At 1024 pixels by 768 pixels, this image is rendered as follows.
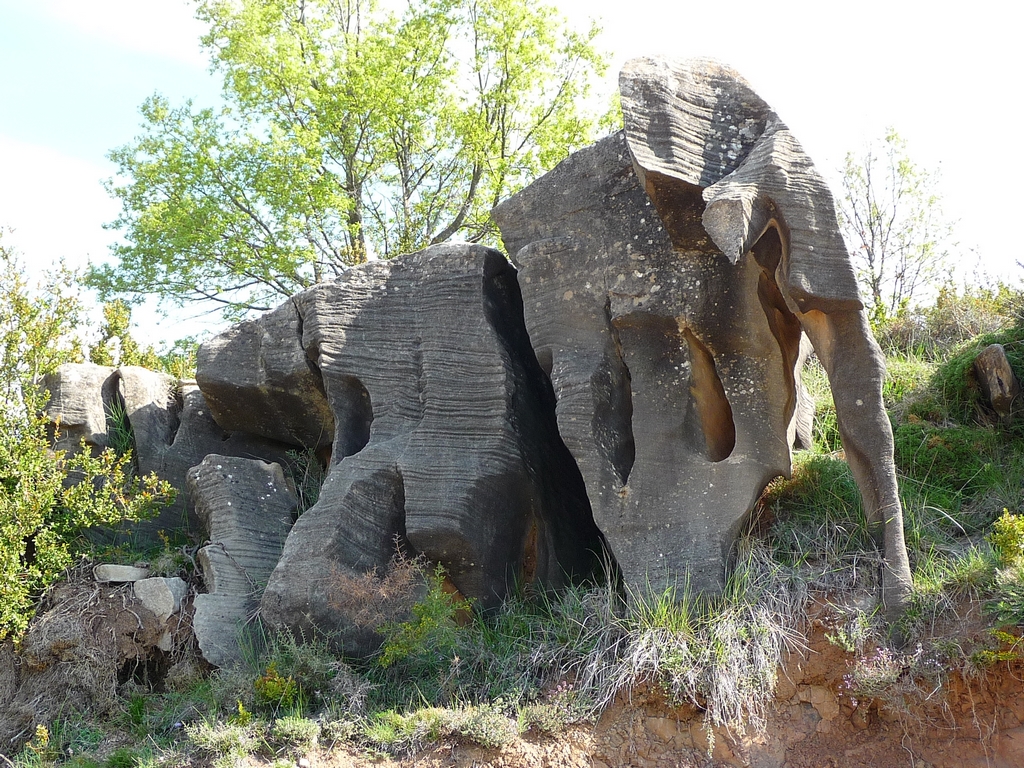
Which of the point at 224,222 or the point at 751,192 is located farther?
the point at 224,222

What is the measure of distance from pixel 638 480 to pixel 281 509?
8.72ft

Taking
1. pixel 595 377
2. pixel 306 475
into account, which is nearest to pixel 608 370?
pixel 595 377

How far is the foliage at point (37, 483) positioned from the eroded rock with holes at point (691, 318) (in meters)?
3.06

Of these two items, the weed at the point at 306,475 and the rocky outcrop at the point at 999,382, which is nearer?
the rocky outcrop at the point at 999,382

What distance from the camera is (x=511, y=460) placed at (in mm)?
6105

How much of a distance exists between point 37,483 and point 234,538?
1.29m

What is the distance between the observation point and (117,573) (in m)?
6.72

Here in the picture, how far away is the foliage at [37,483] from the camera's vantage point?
21.1 ft

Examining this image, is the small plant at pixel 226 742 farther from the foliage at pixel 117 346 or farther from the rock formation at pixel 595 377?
the foliage at pixel 117 346

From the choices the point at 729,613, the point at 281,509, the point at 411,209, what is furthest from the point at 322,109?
the point at 729,613

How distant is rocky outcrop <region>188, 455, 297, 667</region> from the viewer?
6.19 m

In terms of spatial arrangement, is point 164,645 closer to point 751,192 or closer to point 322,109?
point 751,192

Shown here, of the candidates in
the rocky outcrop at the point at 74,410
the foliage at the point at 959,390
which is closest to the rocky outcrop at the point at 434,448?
the rocky outcrop at the point at 74,410

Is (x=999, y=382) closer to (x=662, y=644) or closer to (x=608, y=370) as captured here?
(x=608, y=370)
